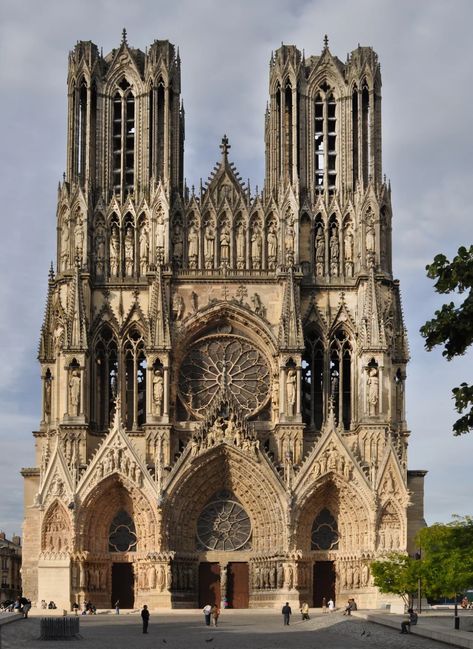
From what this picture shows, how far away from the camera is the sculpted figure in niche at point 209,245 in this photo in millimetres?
64375

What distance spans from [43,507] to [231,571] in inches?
346

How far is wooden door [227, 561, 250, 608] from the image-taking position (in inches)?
2434

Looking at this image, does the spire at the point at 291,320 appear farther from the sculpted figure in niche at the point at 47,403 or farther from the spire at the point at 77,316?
the sculpted figure in niche at the point at 47,403

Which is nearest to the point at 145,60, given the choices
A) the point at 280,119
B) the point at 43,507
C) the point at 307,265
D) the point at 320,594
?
the point at 280,119

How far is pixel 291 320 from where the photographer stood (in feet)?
203

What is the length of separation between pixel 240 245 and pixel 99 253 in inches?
255

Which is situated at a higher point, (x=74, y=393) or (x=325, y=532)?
(x=74, y=393)

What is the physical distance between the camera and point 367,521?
60250 millimetres

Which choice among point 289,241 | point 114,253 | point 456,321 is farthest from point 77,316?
point 456,321

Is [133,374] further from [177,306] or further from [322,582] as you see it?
[322,582]

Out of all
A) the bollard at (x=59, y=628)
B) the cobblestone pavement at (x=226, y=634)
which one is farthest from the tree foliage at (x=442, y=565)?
the bollard at (x=59, y=628)

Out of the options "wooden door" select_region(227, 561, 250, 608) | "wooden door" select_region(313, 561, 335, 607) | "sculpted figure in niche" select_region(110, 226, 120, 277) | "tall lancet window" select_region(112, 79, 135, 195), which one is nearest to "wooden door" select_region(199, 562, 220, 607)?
"wooden door" select_region(227, 561, 250, 608)

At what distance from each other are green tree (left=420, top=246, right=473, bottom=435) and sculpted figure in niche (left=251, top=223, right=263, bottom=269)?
34.4 metres

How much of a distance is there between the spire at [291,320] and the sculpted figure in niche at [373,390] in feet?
10.7
